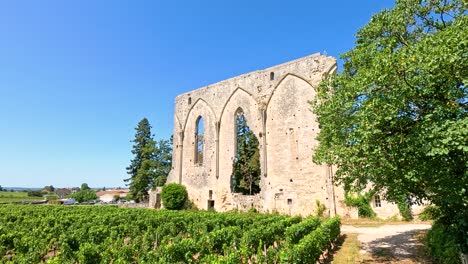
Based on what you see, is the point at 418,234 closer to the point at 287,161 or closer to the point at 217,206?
the point at 287,161

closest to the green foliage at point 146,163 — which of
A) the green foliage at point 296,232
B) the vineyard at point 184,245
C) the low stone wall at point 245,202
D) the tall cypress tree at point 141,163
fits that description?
the tall cypress tree at point 141,163

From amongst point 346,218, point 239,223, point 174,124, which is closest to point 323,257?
point 239,223

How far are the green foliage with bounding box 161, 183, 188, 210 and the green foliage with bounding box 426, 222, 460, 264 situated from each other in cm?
2089

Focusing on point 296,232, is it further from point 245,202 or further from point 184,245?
point 245,202

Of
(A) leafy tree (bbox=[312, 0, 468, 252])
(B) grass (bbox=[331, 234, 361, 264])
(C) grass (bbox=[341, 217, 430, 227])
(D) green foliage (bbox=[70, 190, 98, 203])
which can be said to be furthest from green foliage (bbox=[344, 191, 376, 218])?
(D) green foliage (bbox=[70, 190, 98, 203])

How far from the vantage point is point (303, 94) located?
21.6m

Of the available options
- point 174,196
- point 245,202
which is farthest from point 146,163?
point 245,202

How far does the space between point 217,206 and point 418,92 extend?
66.6 ft

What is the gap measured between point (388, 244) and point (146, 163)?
33.9m

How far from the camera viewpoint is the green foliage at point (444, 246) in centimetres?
660

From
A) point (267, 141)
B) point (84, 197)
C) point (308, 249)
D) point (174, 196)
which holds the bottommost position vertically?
point (84, 197)

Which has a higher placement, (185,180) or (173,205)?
(185,180)

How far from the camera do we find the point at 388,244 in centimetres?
1073

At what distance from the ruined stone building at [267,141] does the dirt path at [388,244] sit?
460 cm
